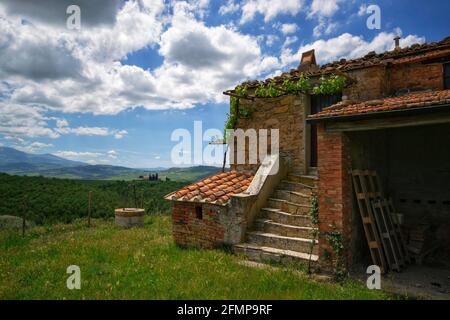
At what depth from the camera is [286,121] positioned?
9.80 m

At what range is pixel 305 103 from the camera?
943 cm

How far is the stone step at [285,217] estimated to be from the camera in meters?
7.62

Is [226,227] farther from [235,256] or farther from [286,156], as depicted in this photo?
[286,156]

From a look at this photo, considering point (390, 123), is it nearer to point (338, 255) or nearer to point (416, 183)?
point (338, 255)

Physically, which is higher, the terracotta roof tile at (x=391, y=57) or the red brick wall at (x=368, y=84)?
the terracotta roof tile at (x=391, y=57)

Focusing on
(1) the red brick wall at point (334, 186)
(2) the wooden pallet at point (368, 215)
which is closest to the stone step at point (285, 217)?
(1) the red brick wall at point (334, 186)

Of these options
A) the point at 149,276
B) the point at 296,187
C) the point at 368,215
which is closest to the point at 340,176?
the point at 368,215

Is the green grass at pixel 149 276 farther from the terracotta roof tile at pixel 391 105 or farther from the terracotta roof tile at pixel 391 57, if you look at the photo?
the terracotta roof tile at pixel 391 57

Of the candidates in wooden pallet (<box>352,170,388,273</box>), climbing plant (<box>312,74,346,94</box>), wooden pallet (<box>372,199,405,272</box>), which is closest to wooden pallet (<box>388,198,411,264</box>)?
wooden pallet (<box>372,199,405,272</box>)

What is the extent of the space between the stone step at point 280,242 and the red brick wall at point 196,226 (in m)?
0.90

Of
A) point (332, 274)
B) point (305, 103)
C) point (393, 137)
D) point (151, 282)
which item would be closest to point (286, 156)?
point (305, 103)

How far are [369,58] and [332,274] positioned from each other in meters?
6.18

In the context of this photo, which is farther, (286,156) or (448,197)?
(286,156)

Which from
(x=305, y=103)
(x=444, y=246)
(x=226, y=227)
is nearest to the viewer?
(x=444, y=246)
